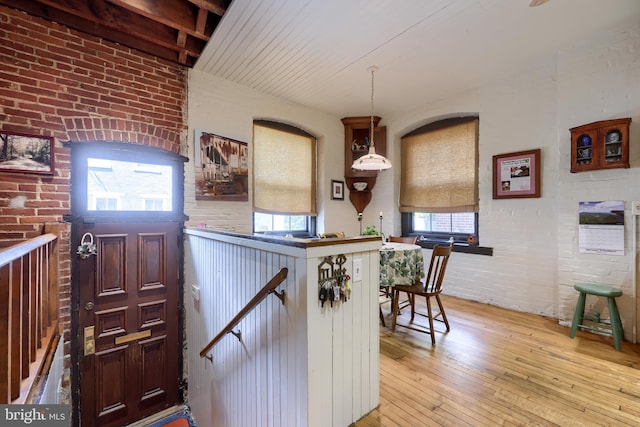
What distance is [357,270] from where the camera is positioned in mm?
1637

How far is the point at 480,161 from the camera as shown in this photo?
384cm

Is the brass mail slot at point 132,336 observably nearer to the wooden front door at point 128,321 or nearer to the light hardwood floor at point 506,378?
the wooden front door at point 128,321

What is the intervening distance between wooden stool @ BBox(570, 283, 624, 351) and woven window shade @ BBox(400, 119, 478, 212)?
4.98ft

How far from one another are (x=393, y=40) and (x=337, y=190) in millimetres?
2541

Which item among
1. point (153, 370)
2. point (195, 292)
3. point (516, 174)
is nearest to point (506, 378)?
point (516, 174)

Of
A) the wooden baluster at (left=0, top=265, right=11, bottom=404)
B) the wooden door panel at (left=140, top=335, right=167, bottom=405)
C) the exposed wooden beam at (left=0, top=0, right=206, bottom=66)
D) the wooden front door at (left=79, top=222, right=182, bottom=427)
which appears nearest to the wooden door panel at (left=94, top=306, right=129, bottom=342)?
the wooden front door at (left=79, top=222, right=182, bottom=427)

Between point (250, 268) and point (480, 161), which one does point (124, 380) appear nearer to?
point (250, 268)

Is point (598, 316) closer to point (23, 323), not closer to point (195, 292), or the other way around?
point (195, 292)

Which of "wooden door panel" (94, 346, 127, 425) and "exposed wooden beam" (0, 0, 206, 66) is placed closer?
"exposed wooden beam" (0, 0, 206, 66)

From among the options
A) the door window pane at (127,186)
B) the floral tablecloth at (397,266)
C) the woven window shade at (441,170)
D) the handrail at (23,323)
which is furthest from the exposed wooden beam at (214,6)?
the woven window shade at (441,170)

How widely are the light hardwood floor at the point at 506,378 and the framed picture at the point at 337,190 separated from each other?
2.41m

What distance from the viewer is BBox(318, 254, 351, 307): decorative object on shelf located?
1.40 meters

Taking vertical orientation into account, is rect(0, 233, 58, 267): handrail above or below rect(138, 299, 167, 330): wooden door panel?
above

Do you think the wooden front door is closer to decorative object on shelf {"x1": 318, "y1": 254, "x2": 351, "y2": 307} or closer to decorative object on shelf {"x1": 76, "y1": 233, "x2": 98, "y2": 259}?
decorative object on shelf {"x1": 76, "y1": 233, "x2": 98, "y2": 259}
